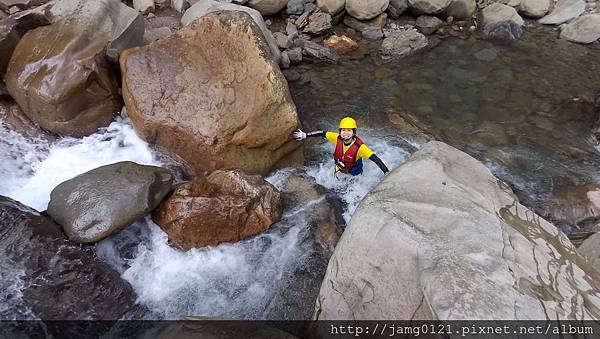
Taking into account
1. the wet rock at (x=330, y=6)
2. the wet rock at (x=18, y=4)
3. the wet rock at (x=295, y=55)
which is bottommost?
the wet rock at (x=295, y=55)

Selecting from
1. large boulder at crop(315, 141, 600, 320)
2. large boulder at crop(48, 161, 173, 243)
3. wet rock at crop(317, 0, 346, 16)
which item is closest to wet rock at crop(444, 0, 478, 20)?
wet rock at crop(317, 0, 346, 16)

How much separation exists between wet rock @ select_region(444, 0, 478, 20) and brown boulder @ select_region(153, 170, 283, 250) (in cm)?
866

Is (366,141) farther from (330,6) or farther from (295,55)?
(330,6)

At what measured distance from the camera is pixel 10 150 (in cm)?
596

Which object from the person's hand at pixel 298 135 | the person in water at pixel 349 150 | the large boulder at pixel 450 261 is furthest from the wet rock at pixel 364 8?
the large boulder at pixel 450 261

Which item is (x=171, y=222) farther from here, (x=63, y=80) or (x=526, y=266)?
(x=526, y=266)

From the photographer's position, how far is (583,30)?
1102 cm

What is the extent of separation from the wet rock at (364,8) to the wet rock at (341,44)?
1.00m

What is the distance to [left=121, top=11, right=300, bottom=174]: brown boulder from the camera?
5672mm

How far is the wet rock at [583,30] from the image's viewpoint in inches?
432

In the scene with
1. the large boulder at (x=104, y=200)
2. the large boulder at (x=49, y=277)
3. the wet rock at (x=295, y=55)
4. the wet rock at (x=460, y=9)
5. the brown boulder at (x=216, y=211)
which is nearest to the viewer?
the large boulder at (x=49, y=277)

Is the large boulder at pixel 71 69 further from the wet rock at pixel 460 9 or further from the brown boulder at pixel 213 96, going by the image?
the wet rock at pixel 460 9

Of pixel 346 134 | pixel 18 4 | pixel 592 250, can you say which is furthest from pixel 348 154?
pixel 18 4

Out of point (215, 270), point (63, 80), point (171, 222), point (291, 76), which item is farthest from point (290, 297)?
point (291, 76)
